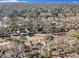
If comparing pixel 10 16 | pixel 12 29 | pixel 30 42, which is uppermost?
pixel 10 16

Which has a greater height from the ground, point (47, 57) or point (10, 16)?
point (10, 16)

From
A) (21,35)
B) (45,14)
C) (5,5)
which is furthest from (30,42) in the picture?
(5,5)

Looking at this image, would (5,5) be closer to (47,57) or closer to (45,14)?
(45,14)

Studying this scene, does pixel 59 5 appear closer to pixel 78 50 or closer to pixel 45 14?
pixel 45 14

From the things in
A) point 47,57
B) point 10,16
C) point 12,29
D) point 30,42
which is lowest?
point 47,57

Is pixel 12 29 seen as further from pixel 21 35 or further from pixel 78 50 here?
pixel 78 50

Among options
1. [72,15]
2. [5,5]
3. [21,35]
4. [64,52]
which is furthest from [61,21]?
[5,5]

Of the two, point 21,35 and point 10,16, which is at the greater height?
point 10,16
